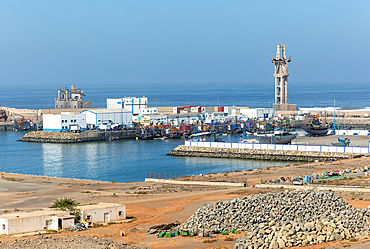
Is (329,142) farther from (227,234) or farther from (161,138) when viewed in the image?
(227,234)

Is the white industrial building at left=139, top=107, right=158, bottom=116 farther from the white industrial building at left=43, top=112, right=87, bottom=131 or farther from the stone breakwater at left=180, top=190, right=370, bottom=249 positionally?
the stone breakwater at left=180, top=190, right=370, bottom=249

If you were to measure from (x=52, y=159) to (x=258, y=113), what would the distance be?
5071cm

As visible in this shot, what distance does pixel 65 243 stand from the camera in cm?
1784

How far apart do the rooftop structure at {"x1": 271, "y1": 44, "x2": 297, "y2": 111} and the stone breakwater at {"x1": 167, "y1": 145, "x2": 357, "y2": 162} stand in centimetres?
5431

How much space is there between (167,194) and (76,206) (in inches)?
285

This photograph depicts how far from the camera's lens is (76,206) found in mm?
24188

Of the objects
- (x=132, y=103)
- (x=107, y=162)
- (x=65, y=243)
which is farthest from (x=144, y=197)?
(x=132, y=103)

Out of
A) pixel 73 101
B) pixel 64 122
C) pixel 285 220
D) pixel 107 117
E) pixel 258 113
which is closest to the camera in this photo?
pixel 285 220

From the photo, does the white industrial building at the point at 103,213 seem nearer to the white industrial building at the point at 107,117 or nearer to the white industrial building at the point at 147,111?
the white industrial building at the point at 107,117

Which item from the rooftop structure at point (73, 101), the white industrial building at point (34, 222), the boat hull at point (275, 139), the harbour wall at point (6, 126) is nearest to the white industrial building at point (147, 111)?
the harbour wall at point (6, 126)

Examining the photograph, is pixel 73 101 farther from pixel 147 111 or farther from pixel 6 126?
pixel 147 111

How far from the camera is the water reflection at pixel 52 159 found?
156ft

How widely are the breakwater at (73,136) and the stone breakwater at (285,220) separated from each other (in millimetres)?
55219

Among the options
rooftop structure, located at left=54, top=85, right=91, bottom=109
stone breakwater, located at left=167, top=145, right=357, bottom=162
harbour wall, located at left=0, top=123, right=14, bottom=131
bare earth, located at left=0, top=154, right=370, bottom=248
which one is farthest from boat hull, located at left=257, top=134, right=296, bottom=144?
rooftop structure, located at left=54, top=85, right=91, bottom=109
